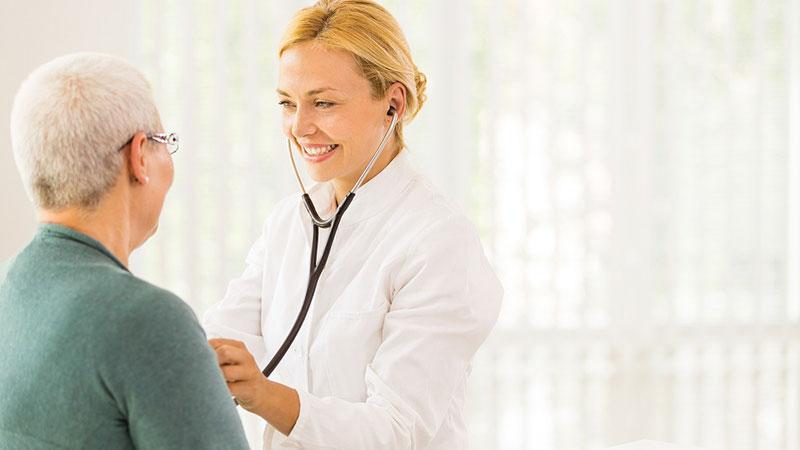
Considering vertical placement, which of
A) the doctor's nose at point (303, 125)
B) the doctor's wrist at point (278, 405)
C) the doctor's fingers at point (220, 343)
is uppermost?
the doctor's nose at point (303, 125)

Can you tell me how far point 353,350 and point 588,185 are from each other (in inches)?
76.5

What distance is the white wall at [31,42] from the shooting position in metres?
3.32

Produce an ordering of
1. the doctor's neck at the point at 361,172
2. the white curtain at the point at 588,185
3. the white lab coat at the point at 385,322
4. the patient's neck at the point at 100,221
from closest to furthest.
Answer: the patient's neck at the point at 100,221
the white lab coat at the point at 385,322
the doctor's neck at the point at 361,172
the white curtain at the point at 588,185

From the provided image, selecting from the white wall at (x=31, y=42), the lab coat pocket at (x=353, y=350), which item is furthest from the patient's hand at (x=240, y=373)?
the white wall at (x=31, y=42)

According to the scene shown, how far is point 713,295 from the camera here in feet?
12.1

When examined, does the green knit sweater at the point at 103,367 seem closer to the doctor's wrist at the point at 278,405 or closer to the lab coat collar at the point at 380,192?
the doctor's wrist at the point at 278,405

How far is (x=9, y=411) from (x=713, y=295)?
9.70 ft

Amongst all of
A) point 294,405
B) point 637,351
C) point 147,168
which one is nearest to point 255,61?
point 637,351

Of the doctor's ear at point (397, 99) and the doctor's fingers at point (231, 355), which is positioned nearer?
the doctor's fingers at point (231, 355)

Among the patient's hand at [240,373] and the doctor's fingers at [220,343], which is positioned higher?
→ the doctor's fingers at [220,343]

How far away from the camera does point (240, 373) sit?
157cm

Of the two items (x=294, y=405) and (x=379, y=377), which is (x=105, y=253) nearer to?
(x=294, y=405)

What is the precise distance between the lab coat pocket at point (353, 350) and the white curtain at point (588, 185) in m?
1.65

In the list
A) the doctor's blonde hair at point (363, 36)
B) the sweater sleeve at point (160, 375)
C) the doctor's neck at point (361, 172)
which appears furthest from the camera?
the doctor's neck at point (361, 172)
